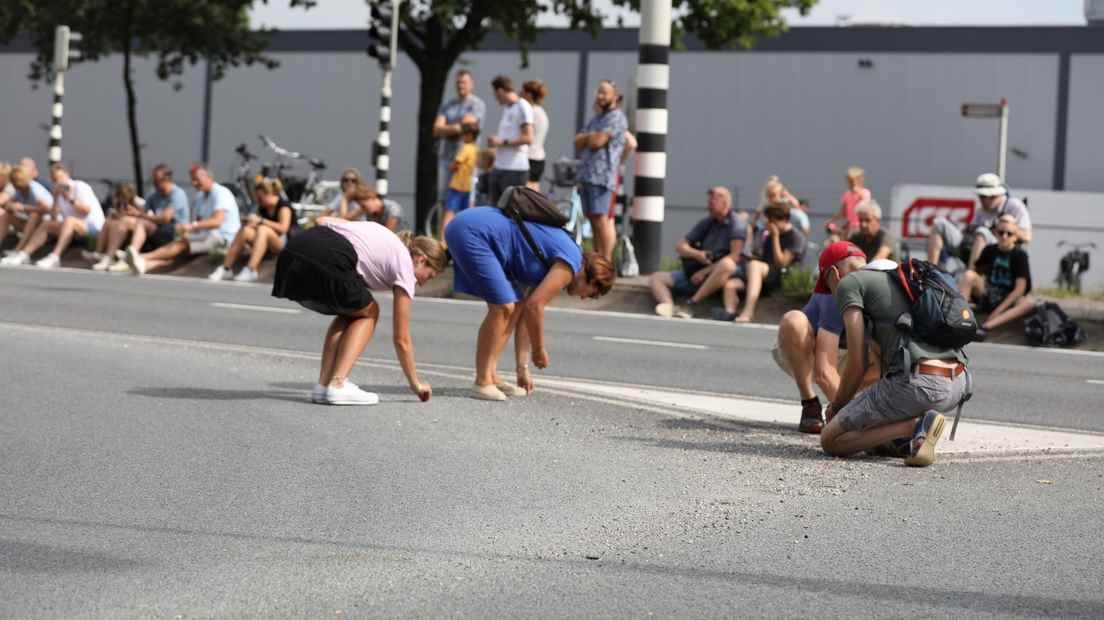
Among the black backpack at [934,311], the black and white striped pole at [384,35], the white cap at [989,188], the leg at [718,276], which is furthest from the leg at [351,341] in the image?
the black and white striped pole at [384,35]

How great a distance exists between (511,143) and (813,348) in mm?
9532

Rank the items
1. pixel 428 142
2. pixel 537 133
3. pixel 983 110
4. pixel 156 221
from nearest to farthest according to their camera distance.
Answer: pixel 537 133 < pixel 156 221 < pixel 983 110 < pixel 428 142

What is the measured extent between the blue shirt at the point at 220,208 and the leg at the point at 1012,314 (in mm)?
9226

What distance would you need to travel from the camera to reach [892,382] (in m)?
9.24

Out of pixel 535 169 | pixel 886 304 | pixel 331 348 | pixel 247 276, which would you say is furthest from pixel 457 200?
pixel 886 304

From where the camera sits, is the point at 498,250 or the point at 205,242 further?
the point at 205,242

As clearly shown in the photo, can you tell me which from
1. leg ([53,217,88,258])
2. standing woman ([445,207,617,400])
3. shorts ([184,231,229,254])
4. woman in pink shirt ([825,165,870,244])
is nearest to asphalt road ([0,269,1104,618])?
standing woman ([445,207,617,400])

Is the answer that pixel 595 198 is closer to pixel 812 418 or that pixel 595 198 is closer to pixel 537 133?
pixel 537 133

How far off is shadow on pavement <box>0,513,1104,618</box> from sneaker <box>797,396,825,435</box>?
3866 millimetres

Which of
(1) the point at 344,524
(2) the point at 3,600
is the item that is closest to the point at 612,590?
(1) the point at 344,524

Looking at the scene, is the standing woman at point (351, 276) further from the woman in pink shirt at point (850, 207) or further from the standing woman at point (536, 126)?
the woman in pink shirt at point (850, 207)

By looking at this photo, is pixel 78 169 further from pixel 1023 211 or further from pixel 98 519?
pixel 98 519

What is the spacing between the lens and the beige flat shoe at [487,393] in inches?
440

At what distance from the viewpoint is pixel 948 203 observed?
32.4 metres
